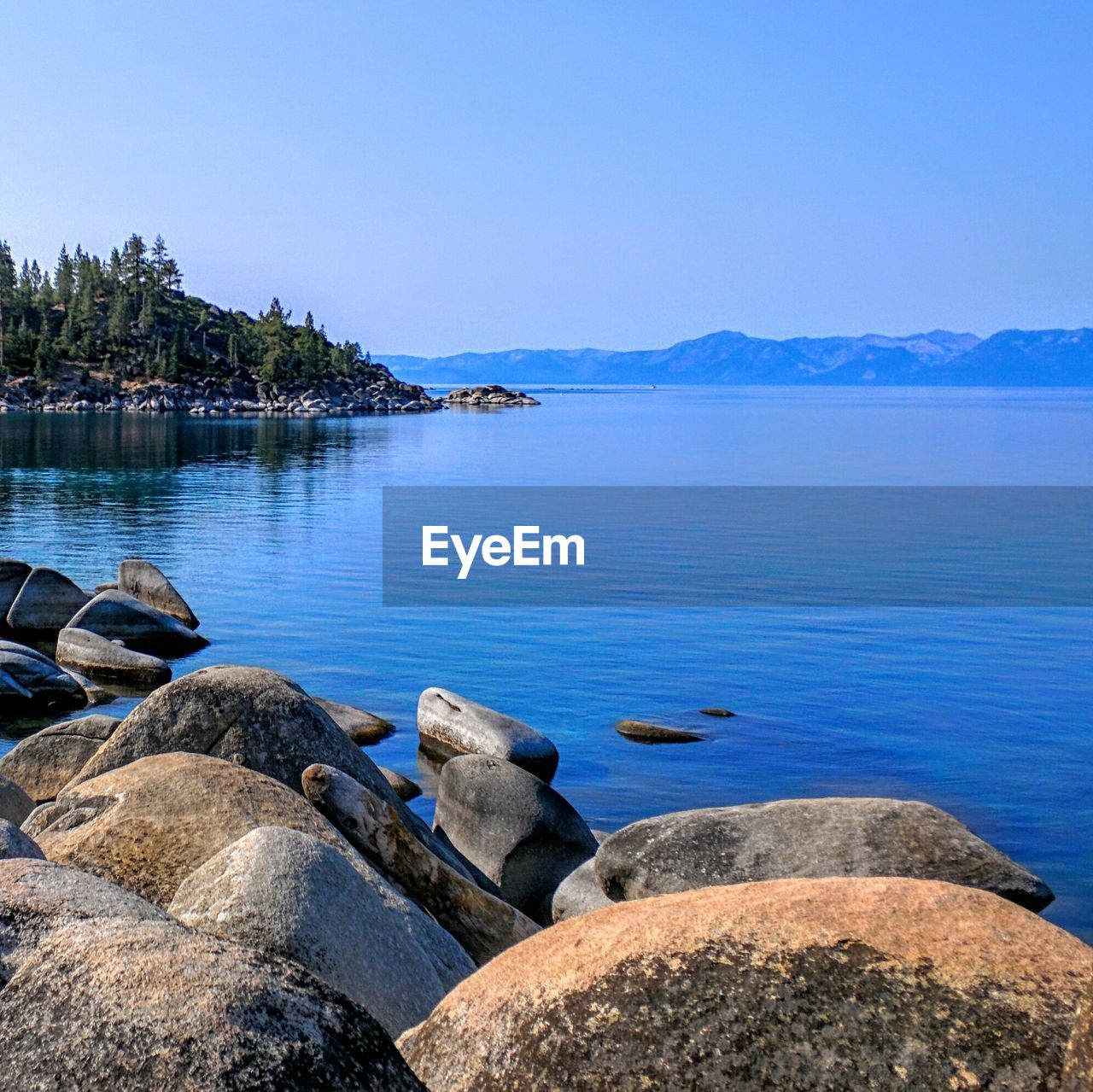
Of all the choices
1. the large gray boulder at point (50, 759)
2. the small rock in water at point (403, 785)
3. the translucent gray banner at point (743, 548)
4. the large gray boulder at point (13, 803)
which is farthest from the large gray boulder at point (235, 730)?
the translucent gray banner at point (743, 548)

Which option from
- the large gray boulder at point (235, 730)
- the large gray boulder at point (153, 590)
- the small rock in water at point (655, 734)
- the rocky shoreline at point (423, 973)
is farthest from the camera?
the large gray boulder at point (153, 590)

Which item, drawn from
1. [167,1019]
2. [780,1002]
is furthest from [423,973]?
[167,1019]

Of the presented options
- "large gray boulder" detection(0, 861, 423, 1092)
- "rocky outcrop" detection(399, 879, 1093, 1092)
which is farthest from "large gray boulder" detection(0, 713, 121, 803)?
"large gray boulder" detection(0, 861, 423, 1092)

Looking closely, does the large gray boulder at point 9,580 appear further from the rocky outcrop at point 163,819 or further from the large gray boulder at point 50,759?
the rocky outcrop at point 163,819

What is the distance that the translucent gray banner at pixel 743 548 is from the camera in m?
32.8

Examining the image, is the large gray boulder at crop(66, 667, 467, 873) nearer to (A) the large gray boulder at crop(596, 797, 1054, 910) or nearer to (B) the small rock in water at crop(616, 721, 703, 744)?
(A) the large gray boulder at crop(596, 797, 1054, 910)

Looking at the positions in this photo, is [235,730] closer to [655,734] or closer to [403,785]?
[403,785]

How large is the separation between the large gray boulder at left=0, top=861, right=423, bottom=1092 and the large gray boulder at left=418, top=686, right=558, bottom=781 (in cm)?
1321

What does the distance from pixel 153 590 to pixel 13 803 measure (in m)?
18.9

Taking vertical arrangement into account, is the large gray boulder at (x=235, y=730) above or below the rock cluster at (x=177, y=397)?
below

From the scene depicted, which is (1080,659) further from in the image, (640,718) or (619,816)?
(619,816)

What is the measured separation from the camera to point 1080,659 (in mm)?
25016
